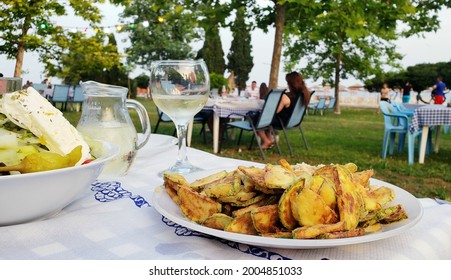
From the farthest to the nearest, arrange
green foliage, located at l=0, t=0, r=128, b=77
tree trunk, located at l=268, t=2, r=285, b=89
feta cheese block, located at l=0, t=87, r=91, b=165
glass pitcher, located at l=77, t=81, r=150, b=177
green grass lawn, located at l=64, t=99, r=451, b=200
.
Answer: green foliage, located at l=0, t=0, r=128, b=77, tree trunk, located at l=268, t=2, r=285, b=89, green grass lawn, located at l=64, t=99, r=451, b=200, glass pitcher, located at l=77, t=81, r=150, b=177, feta cheese block, located at l=0, t=87, r=91, b=165

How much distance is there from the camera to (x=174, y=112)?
39.6 inches

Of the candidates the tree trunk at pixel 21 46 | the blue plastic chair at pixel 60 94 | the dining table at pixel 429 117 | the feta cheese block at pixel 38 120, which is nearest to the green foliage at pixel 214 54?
the blue plastic chair at pixel 60 94

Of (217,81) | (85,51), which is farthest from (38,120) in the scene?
(85,51)

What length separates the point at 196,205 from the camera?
551 millimetres

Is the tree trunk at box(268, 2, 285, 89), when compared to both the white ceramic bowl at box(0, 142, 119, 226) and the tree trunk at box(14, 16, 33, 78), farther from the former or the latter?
the tree trunk at box(14, 16, 33, 78)

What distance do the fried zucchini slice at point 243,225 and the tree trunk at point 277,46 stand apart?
24.5 feet

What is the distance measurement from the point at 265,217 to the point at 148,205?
0.29 m

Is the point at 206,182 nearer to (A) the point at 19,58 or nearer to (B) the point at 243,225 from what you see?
(B) the point at 243,225

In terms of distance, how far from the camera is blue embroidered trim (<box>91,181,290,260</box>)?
1.70 feet

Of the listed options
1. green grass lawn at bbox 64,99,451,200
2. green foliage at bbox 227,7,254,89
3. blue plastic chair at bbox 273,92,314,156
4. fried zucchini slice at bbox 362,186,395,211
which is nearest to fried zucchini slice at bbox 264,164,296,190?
fried zucchini slice at bbox 362,186,395,211

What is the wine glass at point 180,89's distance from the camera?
3.18ft

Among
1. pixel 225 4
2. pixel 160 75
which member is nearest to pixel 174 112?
pixel 160 75

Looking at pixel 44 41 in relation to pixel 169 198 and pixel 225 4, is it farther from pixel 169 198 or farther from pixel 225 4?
pixel 169 198

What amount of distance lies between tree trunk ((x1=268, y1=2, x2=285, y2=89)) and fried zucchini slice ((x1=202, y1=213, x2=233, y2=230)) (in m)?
7.47
